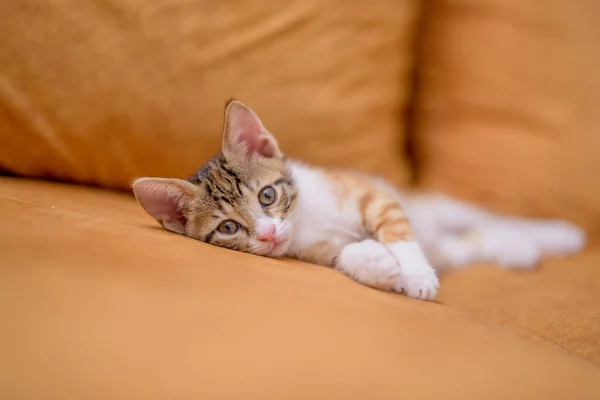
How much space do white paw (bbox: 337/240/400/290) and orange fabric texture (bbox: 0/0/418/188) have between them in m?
0.58

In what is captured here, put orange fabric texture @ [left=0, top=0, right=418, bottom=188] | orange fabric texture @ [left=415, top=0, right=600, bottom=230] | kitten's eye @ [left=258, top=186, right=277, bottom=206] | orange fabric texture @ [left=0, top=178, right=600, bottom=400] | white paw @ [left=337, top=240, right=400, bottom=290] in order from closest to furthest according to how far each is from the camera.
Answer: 1. orange fabric texture @ [left=0, top=178, right=600, bottom=400]
2. white paw @ [left=337, top=240, right=400, bottom=290]
3. kitten's eye @ [left=258, top=186, right=277, bottom=206]
4. orange fabric texture @ [left=0, top=0, right=418, bottom=188]
5. orange fabric texture @ [left=415, top=0, right=600, bottom=230]

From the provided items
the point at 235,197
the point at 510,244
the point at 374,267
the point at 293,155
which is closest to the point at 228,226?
the point at 235,197

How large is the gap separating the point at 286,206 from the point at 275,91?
39 cm

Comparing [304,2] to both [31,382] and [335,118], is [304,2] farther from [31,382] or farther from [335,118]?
[31,382]

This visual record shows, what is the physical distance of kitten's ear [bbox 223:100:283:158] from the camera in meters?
1.08

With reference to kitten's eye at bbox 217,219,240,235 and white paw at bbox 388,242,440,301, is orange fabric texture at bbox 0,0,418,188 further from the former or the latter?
white paw at bbox 388,242,440,301

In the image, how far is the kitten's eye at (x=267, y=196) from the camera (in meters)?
1.11

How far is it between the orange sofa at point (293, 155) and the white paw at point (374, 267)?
2.5 inches

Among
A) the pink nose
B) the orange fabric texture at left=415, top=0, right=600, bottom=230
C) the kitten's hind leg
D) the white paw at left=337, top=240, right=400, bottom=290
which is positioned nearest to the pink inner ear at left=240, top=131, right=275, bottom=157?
the pink nose

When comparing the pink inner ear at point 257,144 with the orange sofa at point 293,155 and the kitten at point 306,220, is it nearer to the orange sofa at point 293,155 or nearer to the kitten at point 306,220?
the kitten at point 306,220

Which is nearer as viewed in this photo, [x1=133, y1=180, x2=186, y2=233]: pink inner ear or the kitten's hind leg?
[x1=133, y1=180, x2=186, y2=233]: pink inner ear

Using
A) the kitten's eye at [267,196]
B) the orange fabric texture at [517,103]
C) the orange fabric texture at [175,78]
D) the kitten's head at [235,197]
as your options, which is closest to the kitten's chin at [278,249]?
the kitten's head at [235,197]

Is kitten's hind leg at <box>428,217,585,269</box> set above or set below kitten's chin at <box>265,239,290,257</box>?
above

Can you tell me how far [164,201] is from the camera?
105 centimetres
